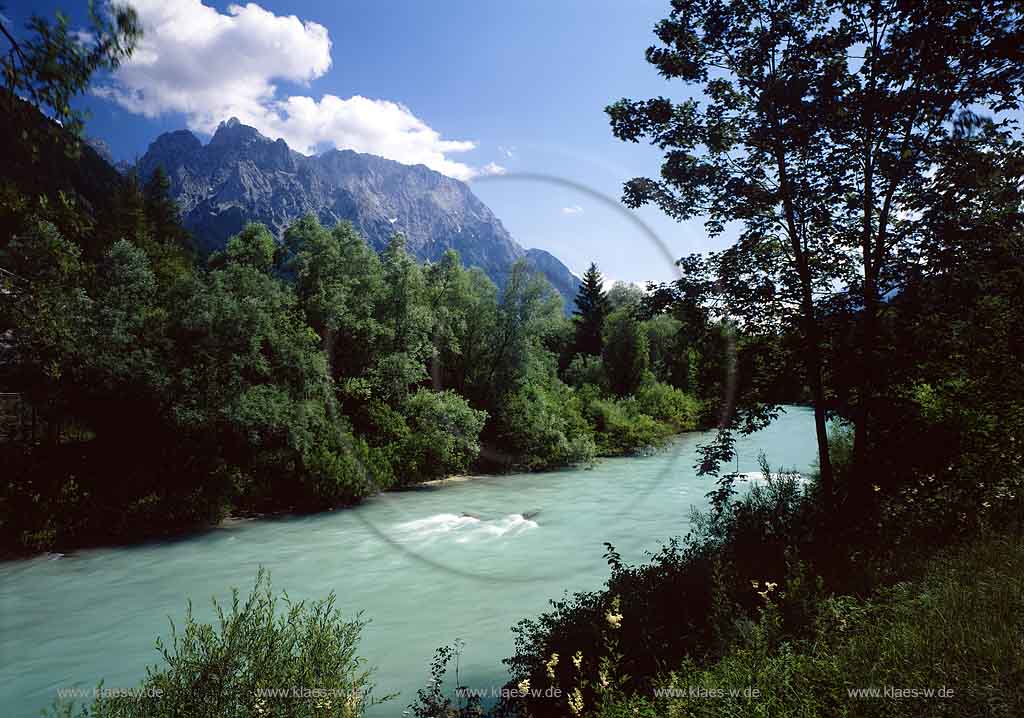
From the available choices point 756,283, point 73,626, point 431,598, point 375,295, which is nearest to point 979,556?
point 756,283

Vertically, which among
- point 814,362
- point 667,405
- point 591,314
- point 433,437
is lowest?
point 433,437

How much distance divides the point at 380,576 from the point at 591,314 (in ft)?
170

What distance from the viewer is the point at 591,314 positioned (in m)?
63.1

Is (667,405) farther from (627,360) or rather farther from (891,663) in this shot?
(891,663)

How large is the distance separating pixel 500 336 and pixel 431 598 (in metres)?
19.8

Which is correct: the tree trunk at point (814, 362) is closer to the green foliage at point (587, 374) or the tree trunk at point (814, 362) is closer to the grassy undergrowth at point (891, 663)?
the grassy undergrowth at point (891, 663)

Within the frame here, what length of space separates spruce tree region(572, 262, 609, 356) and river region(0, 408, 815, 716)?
123ft

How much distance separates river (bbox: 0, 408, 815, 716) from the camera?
9.38 m

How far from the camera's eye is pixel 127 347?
17422 mm

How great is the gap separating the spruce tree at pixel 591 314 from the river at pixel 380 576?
3751 cm

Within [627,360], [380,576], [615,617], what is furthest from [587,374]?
[615,617]

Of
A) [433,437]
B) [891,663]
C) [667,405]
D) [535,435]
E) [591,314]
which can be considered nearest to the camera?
[891,663]

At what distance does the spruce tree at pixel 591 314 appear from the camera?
6062 cm

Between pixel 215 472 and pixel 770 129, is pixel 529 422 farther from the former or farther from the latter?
pixel 770 129
